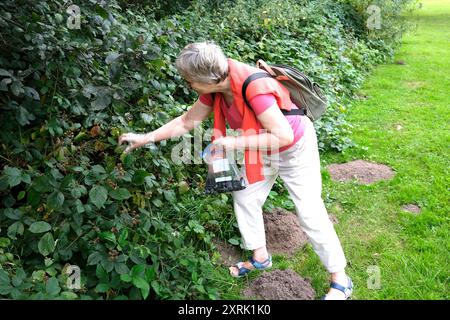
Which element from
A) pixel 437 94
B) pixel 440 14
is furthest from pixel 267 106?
pixel 440 14

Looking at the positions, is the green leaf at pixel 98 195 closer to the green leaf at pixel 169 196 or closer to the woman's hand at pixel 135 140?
the woman's hand at pixel 135 140

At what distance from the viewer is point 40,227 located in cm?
258

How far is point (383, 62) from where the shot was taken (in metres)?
9.90

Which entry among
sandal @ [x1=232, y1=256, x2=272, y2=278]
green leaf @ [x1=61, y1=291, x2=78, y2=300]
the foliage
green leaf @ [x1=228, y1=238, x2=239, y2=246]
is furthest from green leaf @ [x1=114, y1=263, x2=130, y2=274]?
green leaf @ [x1=228, y1=238, x2=239, y2=246]

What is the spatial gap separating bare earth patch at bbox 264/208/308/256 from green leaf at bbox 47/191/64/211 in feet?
5.44

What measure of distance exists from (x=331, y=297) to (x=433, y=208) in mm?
1612

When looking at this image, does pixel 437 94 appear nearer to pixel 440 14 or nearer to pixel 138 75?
pixel 138 75

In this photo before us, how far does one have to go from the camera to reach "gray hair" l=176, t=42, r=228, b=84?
240 centimetres

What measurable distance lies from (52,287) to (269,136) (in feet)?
4.36

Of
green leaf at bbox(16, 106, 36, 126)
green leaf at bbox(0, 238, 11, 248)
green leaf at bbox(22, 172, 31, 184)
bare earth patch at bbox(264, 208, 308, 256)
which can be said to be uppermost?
green leaf at bbox(16, 106, 36, 126)

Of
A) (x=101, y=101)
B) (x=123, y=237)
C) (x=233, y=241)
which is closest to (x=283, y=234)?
(x=233, y=241)

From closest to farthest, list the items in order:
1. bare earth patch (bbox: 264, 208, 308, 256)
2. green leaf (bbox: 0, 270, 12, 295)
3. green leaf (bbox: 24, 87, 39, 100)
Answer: green leaf (bbox: 0, 270, 12, 295) → green leaf (bbox: 24, 87, 39, 100) → bare earth patch (bbox: 264, 208, 308, 256)

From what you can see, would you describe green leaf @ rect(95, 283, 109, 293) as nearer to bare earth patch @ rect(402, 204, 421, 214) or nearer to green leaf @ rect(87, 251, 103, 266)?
green leaf @ rect(87, 251, 103, 266)

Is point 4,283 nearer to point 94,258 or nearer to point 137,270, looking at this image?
point 94,258
